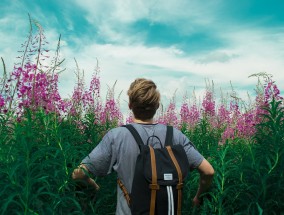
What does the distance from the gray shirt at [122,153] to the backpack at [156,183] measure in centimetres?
11

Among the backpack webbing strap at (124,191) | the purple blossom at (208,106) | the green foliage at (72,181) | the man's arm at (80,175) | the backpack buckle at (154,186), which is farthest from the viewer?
the purple blossom at (208,106)

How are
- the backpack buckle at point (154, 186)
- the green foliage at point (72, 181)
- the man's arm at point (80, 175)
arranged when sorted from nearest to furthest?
the backpack buckle at point (154, 186), the green foliage at point (72, 181), the man's arm at point (80, 175)

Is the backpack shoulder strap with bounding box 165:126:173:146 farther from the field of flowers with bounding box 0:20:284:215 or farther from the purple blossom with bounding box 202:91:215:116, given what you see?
the purple blossom with bounding box 202:91:215:116

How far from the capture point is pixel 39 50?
6.45 meters

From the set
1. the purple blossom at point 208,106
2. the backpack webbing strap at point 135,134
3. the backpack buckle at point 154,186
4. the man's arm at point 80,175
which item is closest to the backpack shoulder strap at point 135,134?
the backpack webbing strap at point 135,134

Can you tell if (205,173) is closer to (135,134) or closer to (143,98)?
(135,134)

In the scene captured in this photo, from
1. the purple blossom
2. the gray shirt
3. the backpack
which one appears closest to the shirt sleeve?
the gray shirt

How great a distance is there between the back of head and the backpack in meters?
0.35

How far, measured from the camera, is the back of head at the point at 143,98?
3.71m

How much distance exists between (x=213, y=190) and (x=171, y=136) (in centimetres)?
139

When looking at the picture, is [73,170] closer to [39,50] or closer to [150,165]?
[150,165]

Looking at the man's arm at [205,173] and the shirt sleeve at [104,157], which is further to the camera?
the man's arm at [205,173]

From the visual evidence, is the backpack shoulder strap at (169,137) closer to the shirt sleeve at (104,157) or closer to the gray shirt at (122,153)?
the gray shirt at (122,153)

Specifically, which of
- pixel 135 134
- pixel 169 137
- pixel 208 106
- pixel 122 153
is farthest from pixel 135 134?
pixel 208 106
